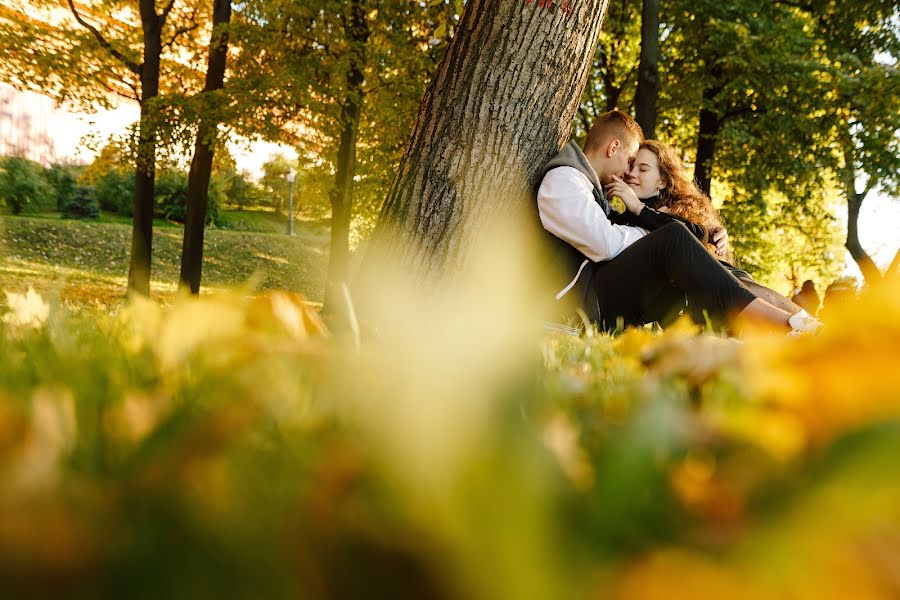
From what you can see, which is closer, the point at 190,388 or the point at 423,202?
the point at 190,388

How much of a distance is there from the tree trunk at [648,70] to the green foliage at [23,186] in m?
19.7

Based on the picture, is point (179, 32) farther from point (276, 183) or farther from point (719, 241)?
point (276, 183)

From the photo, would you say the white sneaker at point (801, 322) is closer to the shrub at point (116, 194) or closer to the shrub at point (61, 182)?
the shrub at point (61, 182)

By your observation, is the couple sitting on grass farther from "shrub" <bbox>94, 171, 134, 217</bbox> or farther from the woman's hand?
"shrub" <bbox>94, 171, 134, 217</bbox>

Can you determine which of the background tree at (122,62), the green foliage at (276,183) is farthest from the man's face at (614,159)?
the green foliage at (276,183)

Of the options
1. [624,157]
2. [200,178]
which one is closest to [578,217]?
[624,157]

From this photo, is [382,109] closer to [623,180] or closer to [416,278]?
[623,180]

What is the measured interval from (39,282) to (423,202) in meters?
12.9

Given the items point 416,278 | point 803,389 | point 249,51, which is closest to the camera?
point 803,389

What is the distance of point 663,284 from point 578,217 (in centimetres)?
86

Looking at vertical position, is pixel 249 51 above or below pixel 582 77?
above

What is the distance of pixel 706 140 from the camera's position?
15.7 m

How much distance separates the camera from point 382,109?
13.6 metres

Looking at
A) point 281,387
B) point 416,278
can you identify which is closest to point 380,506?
point 281,387
